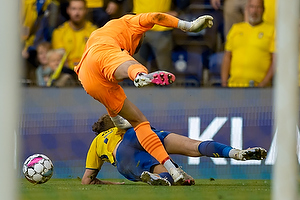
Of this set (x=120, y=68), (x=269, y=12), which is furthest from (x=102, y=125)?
(x=269, y=12)

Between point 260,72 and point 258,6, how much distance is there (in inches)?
33.7

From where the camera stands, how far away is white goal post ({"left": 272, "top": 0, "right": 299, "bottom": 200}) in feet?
6.89

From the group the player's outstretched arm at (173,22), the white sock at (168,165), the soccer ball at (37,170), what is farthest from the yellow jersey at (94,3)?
the white sock at (168,165)

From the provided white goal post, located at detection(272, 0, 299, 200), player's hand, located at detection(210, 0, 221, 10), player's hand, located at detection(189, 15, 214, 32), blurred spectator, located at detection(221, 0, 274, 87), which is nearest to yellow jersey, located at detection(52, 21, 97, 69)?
player's hand, located at detection(210, 0, 221, 10)

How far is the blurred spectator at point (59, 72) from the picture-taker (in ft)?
24.0

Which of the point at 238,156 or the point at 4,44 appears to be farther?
the point at 238,156

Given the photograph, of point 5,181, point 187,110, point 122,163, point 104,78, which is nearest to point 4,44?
point 5,181

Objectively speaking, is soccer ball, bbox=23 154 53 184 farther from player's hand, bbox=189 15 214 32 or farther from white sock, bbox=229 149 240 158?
player's hand, bbox=189 15 214 32

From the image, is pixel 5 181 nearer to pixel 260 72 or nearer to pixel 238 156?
pixel 238 156

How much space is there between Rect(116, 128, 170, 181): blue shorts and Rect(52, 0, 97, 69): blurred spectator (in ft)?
7.07

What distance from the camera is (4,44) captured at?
1.85 meters

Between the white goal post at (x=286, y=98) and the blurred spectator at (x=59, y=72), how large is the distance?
5.45 meters

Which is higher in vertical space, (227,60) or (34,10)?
(34,10)

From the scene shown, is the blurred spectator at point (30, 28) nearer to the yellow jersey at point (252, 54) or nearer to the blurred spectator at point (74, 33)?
the blurred spectator at point (74, 33)
